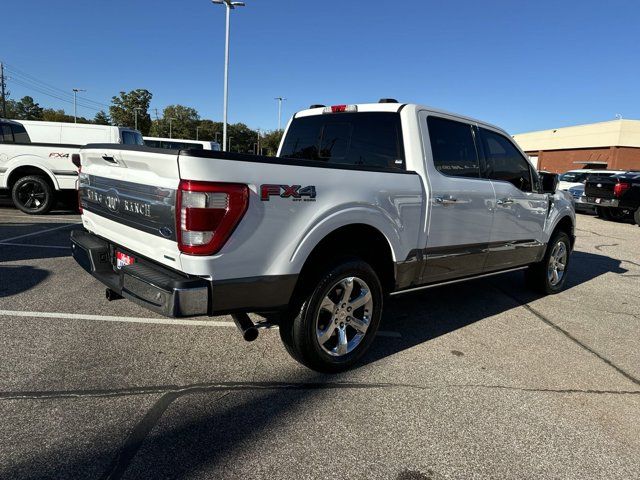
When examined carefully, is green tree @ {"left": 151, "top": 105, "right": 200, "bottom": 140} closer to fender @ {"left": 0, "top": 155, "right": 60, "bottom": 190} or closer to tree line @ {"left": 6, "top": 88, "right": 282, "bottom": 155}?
tree line @ {"left": 6, "top": 88, "right": 282, "bottom": 155}

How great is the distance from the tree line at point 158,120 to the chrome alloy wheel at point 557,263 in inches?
1641

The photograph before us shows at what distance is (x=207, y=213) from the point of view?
7.90 feet

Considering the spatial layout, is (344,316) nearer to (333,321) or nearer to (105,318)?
(333,321)

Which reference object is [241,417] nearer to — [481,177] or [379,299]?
[379,299]

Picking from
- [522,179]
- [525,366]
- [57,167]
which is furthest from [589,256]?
[57,167]

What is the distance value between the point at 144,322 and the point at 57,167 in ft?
24.0

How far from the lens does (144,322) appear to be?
3.99 m

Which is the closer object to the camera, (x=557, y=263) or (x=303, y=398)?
(x=303, y=398)

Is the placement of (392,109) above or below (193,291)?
above

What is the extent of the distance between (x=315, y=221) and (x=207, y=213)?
75 cm

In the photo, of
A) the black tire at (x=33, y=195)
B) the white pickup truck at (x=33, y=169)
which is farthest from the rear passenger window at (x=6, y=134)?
the black tire at (x=33, y=195)

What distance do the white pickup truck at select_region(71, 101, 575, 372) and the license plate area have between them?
2 cm

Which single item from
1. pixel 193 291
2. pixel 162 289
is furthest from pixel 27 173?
pixel 193 291

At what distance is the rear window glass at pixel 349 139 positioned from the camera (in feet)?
12.4
